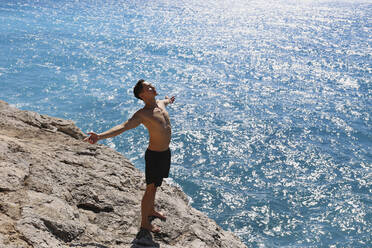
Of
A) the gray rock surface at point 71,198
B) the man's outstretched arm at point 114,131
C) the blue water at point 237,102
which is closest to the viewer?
the gray rock surface at point 71,198

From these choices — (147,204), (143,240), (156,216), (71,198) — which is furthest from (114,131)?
(156,216)

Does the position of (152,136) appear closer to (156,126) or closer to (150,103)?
(156,126)

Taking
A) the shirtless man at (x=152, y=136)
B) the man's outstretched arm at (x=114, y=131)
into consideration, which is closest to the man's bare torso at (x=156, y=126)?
the shirtless man at (x=152, y=136)

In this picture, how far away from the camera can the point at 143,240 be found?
5898mm

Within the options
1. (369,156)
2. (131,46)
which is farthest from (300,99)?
(131,46)

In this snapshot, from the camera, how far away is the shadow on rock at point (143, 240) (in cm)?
577

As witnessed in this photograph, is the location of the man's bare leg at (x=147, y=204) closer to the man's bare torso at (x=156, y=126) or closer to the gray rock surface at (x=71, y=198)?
the gray rock surface at (x=71, y=198)

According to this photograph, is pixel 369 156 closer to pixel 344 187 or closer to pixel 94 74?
pixel 344 187

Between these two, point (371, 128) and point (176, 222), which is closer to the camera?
point (176, 222)

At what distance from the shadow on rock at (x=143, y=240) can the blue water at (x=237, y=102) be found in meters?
6.49

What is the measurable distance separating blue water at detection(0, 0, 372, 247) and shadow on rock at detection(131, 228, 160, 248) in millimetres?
6494

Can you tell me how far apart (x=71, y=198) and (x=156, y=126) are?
77.8 inches

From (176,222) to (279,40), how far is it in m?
37.9

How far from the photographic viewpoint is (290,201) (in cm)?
1372
